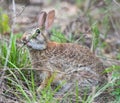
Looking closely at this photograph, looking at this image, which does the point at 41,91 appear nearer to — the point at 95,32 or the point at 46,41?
the point at 46,41

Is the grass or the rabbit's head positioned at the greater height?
the rabbit's head

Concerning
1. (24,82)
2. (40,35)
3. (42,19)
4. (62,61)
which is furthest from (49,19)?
(24,82)

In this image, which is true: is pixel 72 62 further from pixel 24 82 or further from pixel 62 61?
pixel 24 82

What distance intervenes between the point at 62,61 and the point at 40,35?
1.33 ft

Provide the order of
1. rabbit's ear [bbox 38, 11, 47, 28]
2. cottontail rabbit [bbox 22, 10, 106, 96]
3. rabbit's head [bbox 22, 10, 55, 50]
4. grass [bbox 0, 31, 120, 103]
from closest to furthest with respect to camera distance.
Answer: grass [bbox 0, 31, 120, 103] → rabbit's head [bbox 22, 10, 55, 50] → cottontail rabbit [bbox 22, 10, 106, 96] → rabbit's ear [bbox 38, 11, 47, 28]

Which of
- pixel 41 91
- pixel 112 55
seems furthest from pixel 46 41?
pixel 112 55

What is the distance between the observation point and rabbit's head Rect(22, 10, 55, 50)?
544 cm

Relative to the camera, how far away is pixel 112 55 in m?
7.74

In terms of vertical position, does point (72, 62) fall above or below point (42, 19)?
below

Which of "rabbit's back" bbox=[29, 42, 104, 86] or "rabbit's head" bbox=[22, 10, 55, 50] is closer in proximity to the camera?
"rabbit's head" bbox=[22, 10, 55, 50]

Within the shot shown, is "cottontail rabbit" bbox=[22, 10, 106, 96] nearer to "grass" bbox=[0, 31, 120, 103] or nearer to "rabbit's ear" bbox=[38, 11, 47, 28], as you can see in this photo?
"rabbit's ear" bbox=[38, 11, 47, 28]

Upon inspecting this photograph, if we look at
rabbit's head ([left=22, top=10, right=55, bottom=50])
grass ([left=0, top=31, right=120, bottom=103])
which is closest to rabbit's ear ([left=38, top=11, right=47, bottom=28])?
rabbit's head ([left=22, top=10, right=55, bottom=50])

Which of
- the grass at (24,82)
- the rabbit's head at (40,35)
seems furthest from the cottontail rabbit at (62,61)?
the grass at (24,82)

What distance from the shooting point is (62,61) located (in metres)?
5.68
